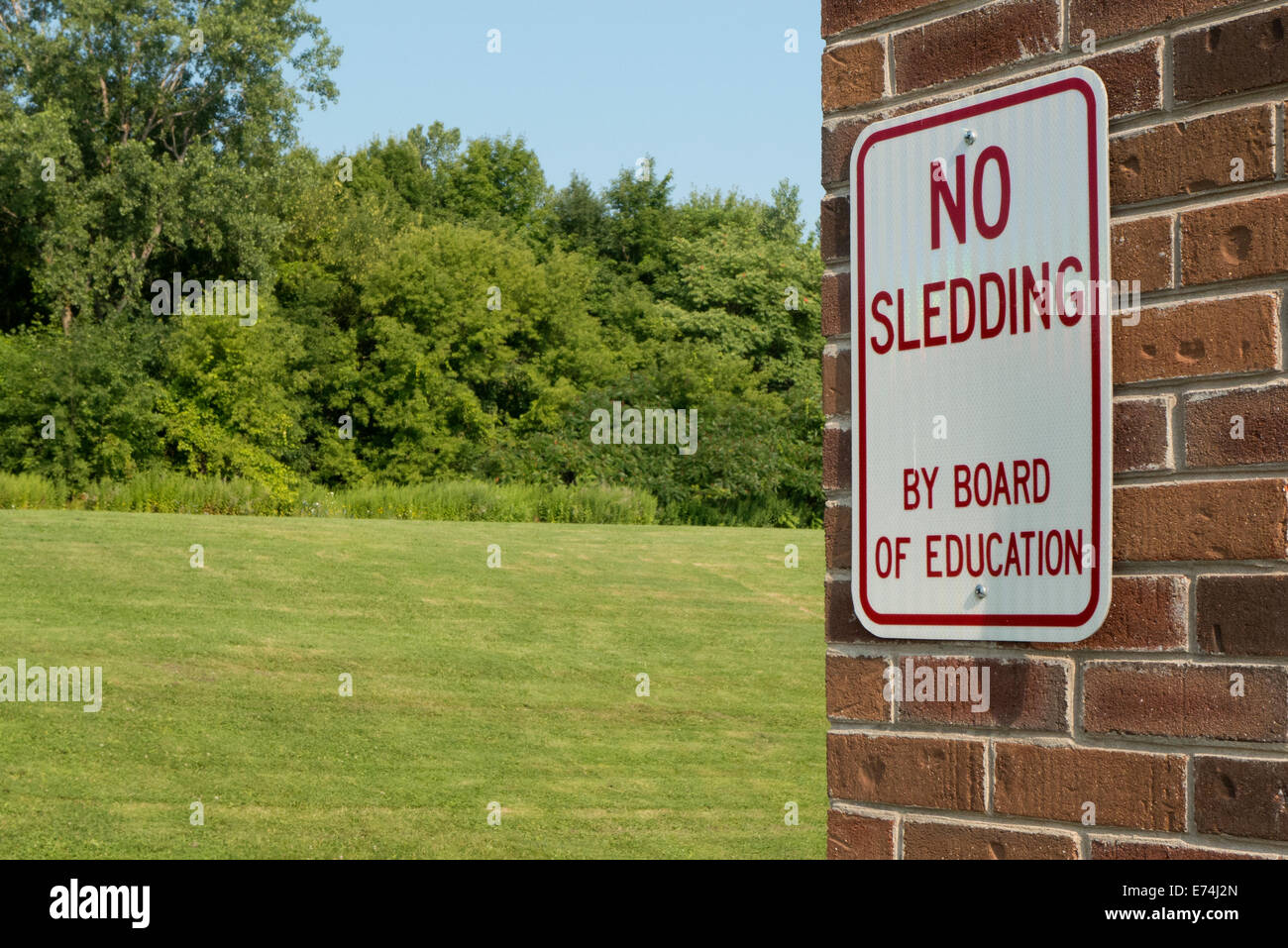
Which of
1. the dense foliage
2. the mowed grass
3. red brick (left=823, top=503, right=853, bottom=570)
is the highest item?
the dense foliage

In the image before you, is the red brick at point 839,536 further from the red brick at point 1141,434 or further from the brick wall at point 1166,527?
the red brick at point 1141,434

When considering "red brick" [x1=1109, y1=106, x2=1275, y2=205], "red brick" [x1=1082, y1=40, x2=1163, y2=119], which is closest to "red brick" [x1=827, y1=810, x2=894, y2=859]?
"red brick" [x1=1109, y1=106, x2=1275, y2=205]

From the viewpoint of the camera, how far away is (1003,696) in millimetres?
1746

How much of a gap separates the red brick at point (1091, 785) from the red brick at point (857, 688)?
21 centimetres

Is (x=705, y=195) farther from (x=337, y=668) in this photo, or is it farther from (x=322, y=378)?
(x=337, y=668)

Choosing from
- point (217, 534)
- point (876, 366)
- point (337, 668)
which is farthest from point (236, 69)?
point (876, 366)

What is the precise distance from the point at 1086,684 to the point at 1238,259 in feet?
1.94

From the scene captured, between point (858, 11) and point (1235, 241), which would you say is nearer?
point (1235, 241)

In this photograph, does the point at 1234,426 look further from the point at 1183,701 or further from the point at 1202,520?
the point at 1183,701

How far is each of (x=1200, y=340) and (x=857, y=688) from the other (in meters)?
Answer: 0.72

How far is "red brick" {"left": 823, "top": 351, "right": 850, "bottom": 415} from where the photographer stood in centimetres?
196

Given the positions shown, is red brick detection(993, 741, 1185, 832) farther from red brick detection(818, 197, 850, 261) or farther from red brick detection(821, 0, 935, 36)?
red brick detection(821, 0, 935, 36)

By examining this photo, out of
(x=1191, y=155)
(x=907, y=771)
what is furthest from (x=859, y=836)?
(x=1191, y=155)

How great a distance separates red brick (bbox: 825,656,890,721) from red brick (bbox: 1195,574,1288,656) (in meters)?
0.49
